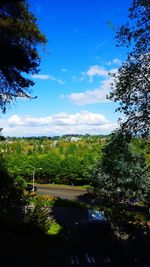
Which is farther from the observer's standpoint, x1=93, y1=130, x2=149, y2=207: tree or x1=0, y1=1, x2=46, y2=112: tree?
x1=93, y1=130, x2=149, y2=207: tree

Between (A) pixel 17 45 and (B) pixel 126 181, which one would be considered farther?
(B) pixel 126 181

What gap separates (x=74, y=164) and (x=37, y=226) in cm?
7757

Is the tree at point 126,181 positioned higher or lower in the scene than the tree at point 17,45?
lower

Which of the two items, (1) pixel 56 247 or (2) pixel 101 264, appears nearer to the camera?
(2) pixel 101 264

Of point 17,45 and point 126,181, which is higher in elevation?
point 17,45

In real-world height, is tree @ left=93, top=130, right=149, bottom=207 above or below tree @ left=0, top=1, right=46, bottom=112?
below

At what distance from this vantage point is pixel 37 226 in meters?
19.3

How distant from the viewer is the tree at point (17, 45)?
15391 millimetres

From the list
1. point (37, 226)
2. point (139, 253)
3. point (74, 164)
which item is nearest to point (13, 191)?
point (37, 226)

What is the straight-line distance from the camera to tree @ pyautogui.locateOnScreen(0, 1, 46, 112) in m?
15.4

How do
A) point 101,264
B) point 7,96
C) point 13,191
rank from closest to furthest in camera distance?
point 101,264 → point 13,191 → point 7,96

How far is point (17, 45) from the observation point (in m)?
16.3

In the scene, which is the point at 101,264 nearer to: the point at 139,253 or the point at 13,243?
the point at 13,243

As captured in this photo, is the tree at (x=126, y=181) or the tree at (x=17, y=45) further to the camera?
the tree at (x=126, y=181)
